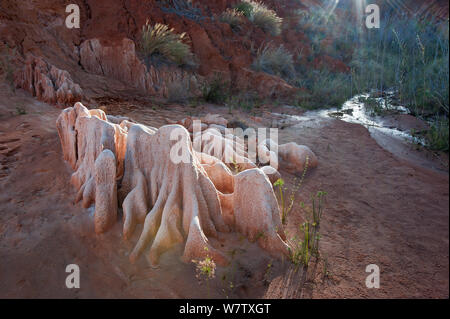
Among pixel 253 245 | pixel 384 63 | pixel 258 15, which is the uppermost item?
pixel 258 15

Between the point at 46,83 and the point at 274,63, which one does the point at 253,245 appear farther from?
the point at 274,63

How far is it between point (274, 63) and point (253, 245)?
8869mm

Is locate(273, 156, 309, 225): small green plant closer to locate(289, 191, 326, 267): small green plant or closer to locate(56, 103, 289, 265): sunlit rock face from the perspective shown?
locate(289, 191, 326, 267): small green plant

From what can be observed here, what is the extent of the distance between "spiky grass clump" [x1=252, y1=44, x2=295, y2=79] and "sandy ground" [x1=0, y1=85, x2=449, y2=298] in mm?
6913

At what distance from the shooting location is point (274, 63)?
9.66 metres

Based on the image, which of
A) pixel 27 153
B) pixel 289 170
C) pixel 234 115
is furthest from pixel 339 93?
pixel 27 153

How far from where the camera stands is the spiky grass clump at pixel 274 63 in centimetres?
941

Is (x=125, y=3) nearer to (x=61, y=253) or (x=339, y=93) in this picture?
(x=339, y=93)

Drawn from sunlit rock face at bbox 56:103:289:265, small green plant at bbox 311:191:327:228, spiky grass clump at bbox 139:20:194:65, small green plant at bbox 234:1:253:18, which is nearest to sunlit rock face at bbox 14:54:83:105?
sunlit rock face at bbox 56:103:289:265

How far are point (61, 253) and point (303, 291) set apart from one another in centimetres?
166

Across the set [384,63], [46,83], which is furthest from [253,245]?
[46,83]

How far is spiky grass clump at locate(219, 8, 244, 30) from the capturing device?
32.8 feet

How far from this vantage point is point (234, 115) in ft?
20.3

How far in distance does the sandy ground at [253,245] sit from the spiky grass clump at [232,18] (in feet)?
28.2
